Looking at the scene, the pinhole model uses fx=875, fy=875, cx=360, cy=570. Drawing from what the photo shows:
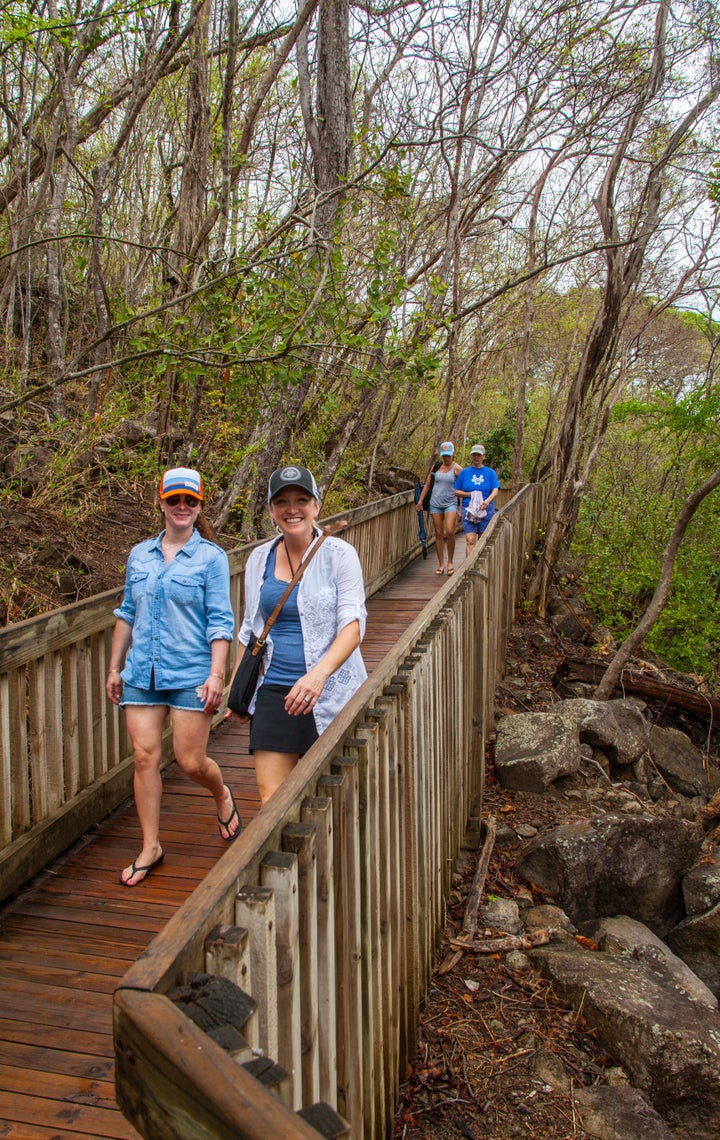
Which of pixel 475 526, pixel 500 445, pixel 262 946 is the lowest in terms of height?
pixel 262 946

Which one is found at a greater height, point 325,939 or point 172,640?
point 172,640

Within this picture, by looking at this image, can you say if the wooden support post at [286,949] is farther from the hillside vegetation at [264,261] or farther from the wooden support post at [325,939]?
the hillside vegetation at [264,261]

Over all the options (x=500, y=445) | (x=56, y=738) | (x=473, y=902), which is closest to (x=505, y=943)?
(x=473, y=902)

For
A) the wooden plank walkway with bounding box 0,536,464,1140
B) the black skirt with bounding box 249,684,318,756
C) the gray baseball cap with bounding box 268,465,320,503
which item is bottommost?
the wooden plank walkway with bounding box 0,536,464,1140

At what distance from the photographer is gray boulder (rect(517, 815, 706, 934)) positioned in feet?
18.8

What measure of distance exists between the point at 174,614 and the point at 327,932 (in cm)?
216

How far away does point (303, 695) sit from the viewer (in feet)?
11.5

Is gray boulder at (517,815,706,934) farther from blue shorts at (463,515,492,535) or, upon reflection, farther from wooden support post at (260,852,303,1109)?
blue shorts at (463,515,492,535)

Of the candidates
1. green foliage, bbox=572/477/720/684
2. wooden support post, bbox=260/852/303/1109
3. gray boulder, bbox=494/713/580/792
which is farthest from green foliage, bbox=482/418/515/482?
wooden support post, bbox=260/852/303/1109

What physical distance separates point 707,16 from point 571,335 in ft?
56.8

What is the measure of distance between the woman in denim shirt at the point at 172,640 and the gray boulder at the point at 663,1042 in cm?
229

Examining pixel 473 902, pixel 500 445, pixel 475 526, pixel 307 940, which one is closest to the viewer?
pixel 307 940

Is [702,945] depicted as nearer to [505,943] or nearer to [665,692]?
[505,943]

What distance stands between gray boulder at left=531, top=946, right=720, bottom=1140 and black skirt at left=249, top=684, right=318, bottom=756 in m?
1.98
